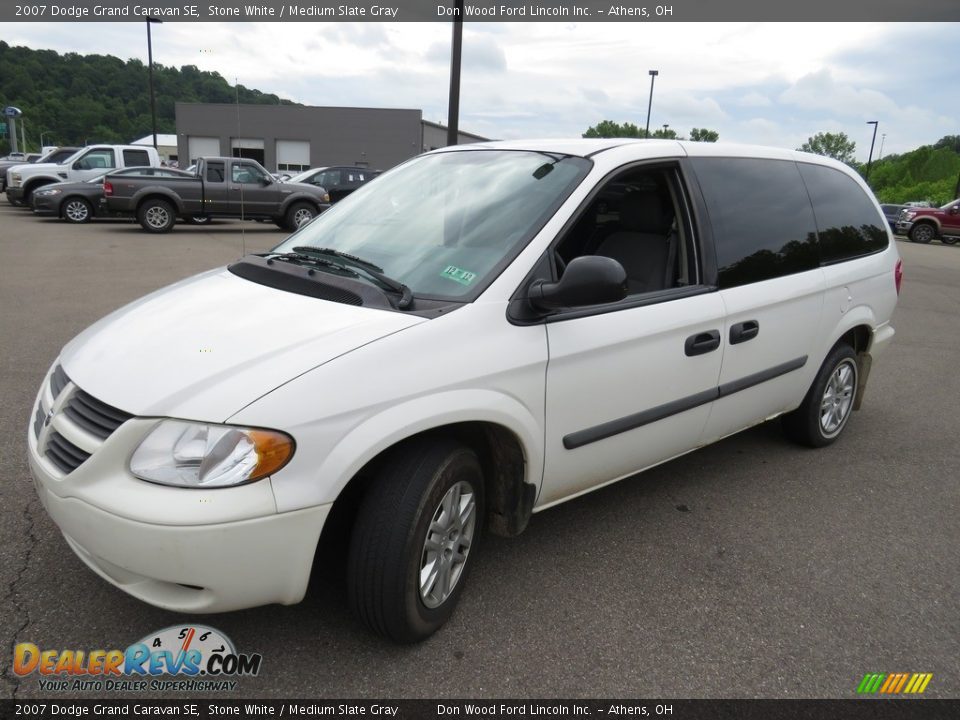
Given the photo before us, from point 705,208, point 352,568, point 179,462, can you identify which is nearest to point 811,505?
point 705,208

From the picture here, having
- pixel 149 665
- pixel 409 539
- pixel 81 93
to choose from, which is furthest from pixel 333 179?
pixel 81 93

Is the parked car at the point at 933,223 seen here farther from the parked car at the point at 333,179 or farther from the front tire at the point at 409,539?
the front tire at the point at 409,539

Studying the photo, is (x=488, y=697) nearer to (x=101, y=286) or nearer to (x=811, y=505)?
(x=811, y=505)

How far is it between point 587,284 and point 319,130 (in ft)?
182

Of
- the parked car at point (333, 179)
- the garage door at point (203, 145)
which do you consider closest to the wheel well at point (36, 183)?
the parked car at point (333, 179)

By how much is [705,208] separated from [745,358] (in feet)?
2.47

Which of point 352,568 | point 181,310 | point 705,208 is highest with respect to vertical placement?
point 705,208

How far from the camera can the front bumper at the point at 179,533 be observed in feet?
6.59

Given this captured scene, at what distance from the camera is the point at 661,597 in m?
2.88

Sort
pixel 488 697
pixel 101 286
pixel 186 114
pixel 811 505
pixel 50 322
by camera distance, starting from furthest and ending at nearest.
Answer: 1. pixel 186 114
2. pixel 101 286
3. pixel 50 322
4. pixel 811 505
5. pixel 488 697

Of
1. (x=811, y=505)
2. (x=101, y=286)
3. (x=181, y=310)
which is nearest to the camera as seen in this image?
(x=181, y=310)

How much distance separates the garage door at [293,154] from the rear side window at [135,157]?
118ft

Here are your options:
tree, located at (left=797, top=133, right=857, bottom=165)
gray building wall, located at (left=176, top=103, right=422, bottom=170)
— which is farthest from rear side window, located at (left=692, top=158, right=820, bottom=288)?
tree, located at (left=797, top=133, right=857, bottom=165)

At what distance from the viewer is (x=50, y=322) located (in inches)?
278
